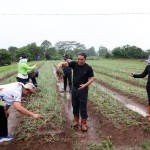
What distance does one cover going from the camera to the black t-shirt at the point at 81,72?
6.39 m

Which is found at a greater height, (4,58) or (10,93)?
(10,93)

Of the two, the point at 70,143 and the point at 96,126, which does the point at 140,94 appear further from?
the point at 70,143

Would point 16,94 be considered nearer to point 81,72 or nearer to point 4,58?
point 81,72

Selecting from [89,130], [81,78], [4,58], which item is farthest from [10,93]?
[4,58]

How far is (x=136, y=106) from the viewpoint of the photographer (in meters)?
9.06

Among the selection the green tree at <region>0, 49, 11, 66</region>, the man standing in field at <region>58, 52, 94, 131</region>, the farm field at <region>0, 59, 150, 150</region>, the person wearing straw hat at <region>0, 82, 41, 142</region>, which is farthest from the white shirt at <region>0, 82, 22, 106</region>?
the green tree at <region>0, 49, 11, 66</region>

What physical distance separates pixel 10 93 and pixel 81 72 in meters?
1.93

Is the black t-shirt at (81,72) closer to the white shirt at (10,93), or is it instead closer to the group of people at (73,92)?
the group of people at (73,92)

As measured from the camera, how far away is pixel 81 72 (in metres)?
6.39

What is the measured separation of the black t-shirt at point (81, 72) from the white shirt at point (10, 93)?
1.71 metres

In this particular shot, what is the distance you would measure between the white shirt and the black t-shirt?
1.71m

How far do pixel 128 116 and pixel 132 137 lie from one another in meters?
1.36

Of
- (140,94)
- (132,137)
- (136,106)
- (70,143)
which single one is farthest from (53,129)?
(140,94)

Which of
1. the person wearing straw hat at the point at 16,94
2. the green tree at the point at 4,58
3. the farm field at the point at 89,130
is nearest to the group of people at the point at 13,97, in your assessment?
the person wearing straw hat at the point at 16,94
